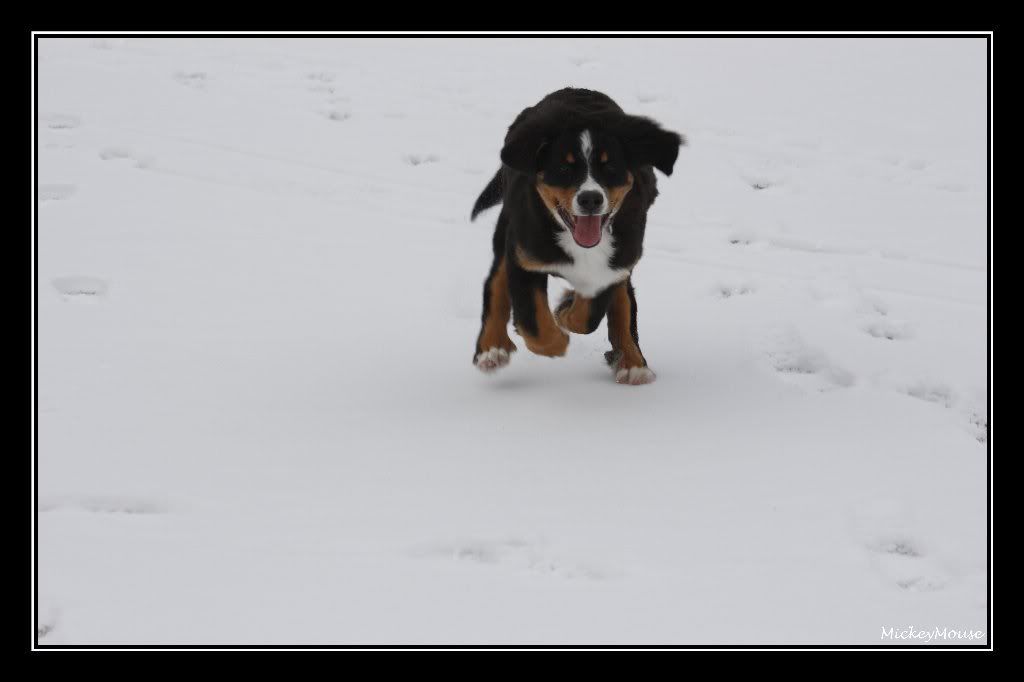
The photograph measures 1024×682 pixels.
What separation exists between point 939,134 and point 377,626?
17.9ft

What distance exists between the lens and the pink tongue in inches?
142

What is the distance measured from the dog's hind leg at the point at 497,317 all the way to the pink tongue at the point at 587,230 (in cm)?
47

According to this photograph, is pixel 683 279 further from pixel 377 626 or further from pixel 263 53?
pixel 263 53

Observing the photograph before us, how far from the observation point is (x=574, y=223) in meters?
3.66

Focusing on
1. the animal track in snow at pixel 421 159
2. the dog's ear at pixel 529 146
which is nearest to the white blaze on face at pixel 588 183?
the dog's ear at pixel 529 146

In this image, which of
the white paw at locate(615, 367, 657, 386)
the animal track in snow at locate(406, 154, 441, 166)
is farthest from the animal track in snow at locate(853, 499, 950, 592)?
the animal track in snow at locate(406, 154, 441, 166)

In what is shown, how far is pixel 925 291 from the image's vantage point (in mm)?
4891

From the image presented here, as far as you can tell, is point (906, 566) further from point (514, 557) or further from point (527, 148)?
point (527, 148)

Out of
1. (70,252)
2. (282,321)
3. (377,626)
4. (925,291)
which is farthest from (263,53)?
(377,626)

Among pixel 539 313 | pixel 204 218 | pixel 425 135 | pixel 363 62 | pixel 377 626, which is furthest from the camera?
pixel 363 62

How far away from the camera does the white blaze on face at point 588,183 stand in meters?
3.54

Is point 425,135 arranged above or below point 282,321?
above

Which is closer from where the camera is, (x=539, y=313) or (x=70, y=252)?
(x=539, y=313)

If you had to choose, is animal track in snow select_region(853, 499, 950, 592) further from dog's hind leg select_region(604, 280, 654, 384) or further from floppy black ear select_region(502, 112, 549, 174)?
floppy black ear select_region(502, 112, 549, 174)
